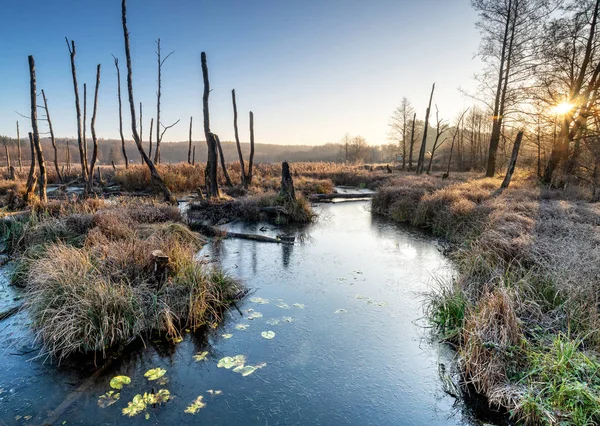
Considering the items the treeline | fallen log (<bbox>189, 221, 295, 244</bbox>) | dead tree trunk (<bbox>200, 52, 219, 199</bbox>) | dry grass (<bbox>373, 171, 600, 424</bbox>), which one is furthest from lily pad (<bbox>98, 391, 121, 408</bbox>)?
the treeline

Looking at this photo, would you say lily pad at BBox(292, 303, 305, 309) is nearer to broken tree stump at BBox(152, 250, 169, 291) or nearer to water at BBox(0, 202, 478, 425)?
water at BBox(0, 202, 478, 425)

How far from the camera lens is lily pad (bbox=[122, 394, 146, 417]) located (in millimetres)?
3141

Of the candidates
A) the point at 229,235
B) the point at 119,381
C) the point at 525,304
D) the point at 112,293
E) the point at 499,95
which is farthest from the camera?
the point at 499,95

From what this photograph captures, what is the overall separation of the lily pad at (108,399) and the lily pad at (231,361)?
107cm

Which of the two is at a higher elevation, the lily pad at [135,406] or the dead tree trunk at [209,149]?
the dead tree trunk at [209,149]

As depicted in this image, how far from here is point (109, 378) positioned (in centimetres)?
363

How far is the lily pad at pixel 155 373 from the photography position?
3.67m

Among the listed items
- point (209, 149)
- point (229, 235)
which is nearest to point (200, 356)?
point (229, 235)

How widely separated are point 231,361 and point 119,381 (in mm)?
1205

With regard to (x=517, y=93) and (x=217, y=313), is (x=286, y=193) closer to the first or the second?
(x=217, y=313)

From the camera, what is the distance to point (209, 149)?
Answer: 14234mm

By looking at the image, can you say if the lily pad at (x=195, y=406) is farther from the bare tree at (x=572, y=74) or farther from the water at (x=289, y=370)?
the bare tree at (x=572, y=74)

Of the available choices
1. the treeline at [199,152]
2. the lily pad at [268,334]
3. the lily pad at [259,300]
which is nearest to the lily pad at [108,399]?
the lily pad at [268,334]

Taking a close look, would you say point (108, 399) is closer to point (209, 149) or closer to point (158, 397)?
point (158, 397)
